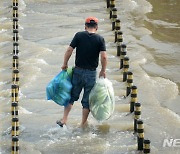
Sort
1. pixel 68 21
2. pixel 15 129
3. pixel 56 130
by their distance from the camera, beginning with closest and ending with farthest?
pixel 15 129
pixel 56 130
pixel 68 21

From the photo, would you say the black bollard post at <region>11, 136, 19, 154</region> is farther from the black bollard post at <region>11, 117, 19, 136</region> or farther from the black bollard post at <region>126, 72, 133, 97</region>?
the black bollard post at <region>126, 72, 133, 97</region>

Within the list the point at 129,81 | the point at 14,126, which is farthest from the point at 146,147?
the point at 129,81

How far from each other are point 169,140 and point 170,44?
6.49 meters

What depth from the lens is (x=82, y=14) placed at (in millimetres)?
21016

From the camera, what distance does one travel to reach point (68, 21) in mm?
20156

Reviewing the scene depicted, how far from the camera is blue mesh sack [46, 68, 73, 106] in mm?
11258

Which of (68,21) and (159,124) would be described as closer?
(159,124)

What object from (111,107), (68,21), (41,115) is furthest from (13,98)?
(68,21)

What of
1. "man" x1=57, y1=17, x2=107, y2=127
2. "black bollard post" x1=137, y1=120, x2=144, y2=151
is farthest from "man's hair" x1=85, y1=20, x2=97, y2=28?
"black bollard post" x1=137, y1=120, x2=144, y2=151

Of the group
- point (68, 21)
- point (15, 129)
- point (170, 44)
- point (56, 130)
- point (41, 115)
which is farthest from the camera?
point (68, 21)

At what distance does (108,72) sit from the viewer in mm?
15203

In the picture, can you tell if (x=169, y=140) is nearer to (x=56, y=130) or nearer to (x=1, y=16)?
(x=56, y=130)

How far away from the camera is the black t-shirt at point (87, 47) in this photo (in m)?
11.0

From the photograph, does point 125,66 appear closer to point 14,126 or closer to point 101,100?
point 101,100
